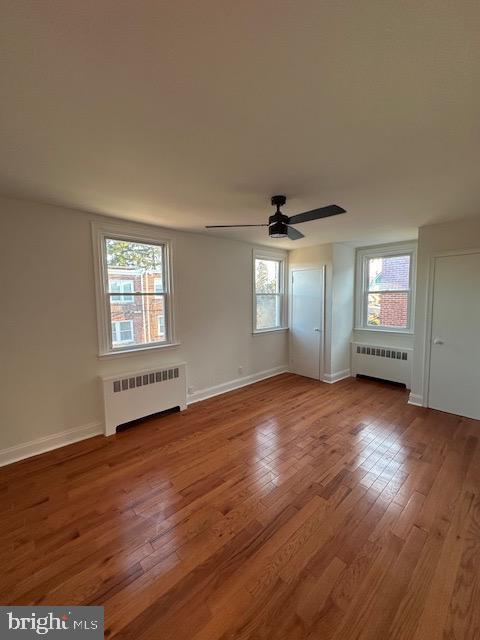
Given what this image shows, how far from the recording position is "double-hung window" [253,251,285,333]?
16.2 ft

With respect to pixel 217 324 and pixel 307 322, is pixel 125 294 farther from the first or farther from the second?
pixel 307 322

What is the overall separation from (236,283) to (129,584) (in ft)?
12.3

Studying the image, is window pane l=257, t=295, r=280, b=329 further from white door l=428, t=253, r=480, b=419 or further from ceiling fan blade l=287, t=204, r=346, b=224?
ceiling fan blade l=287, t=204, r=346, b=224

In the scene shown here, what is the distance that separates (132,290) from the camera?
342 centimetres

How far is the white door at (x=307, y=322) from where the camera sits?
498 centimetres

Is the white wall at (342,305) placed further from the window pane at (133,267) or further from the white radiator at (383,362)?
the window pane at (133,267)

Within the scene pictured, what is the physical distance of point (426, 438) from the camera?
117 inches

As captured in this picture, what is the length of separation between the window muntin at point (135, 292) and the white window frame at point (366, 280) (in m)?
3.64

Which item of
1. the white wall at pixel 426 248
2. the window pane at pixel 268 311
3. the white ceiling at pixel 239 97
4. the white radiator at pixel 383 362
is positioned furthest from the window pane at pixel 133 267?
the white radiator at pixel 383 362

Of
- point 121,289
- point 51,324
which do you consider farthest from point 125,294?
point 51,324

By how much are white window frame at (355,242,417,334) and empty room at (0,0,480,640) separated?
550 mm

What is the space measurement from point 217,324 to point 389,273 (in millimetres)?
3216

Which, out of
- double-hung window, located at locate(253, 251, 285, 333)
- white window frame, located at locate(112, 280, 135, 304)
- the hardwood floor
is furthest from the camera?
double-hung window, located at locate(253, 251, 285, 333)

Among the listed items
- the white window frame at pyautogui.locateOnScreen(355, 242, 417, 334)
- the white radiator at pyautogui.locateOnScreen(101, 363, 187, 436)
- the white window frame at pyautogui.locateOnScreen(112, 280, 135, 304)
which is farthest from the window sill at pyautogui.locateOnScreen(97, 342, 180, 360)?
the white window frame at pyautogui.locateOnScreen(355, 242, 417, 334)
